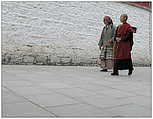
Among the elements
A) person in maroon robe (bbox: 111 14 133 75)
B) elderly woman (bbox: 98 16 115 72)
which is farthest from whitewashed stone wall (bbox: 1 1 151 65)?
person in maroon robe (bbox: 111 14 133 75)

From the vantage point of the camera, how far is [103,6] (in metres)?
10.5

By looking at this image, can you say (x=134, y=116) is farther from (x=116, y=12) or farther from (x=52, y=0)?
(x=116, y=12)

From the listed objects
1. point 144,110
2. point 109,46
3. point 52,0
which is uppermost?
point 52,0

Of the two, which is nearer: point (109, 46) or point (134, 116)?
point (134, 116)

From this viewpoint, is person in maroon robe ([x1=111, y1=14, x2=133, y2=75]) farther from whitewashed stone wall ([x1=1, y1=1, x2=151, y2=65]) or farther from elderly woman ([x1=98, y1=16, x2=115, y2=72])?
whitewashed stone wall ([x1=1, y1=1, x2=151, y2=65])

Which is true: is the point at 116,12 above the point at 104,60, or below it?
above

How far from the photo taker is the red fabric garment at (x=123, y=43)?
19.3 feet

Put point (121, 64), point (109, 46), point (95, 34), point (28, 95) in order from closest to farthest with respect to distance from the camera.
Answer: point (28, 95) → point (121, 64) → point (109, 46) → point (95, 34)

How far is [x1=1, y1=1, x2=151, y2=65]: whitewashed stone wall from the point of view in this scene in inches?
313

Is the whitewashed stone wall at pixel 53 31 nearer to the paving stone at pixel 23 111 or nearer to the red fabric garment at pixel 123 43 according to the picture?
the red fabric garment at pixel 123 43

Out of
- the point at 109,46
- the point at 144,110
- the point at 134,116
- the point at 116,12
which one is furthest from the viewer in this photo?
the point at 116,12

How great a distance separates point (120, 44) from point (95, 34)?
413 cm

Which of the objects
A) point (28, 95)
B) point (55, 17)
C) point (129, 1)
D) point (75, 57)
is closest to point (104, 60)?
point (75, 57)

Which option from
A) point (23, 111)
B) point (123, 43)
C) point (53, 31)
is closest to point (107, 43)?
point (123, 43)
